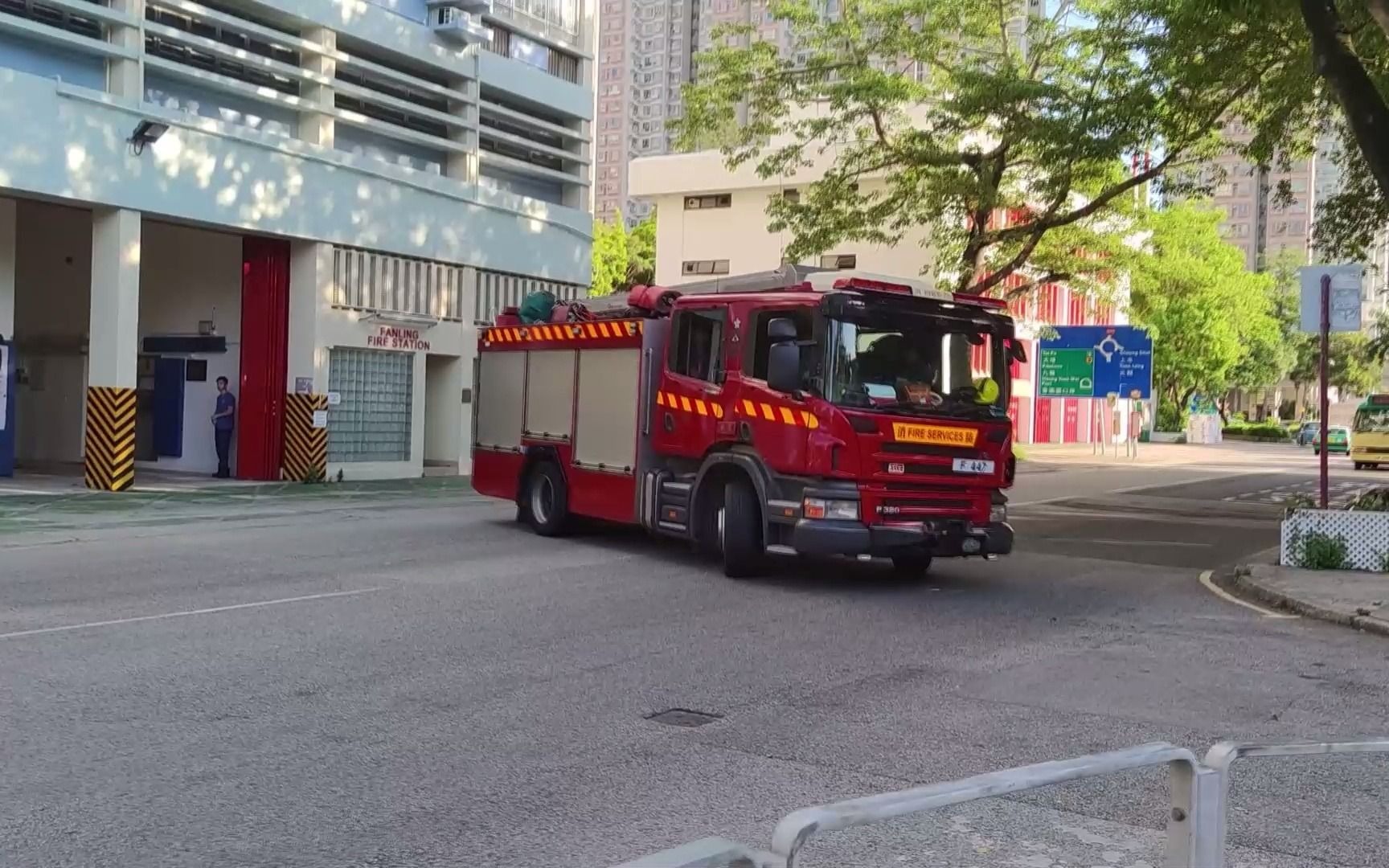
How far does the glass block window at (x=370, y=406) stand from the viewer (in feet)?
83.3

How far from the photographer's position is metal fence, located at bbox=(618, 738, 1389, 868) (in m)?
2.45

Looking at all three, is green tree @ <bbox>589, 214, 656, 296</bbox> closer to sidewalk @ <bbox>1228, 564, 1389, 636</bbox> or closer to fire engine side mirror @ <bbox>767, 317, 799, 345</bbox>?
sidewalk @ <bbox>1228, 564, 1389, 636</bbox>

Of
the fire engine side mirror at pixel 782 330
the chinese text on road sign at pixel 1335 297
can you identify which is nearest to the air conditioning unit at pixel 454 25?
the fire engine side mirror at pixel 782 330

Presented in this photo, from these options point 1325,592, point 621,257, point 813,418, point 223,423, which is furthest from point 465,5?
point 621,257

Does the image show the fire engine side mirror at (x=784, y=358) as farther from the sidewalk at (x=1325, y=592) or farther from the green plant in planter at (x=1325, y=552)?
the green plant in planter at (x=1325, y=552)

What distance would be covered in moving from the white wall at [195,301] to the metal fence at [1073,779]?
80.2 feet

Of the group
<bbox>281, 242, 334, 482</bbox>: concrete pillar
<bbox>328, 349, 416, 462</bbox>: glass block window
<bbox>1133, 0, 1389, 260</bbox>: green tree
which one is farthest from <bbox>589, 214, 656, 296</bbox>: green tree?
<bbox>1133, 0, 1389, 260</bbox>: green tree

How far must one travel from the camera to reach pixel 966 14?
26953 mm

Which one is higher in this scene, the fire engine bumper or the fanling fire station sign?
the fanling fire station sign

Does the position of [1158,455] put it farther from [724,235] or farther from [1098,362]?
[724,235]

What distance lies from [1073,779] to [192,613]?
7.93m

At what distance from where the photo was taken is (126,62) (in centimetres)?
2042

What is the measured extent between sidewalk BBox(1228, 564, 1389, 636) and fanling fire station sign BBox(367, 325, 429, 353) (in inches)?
691

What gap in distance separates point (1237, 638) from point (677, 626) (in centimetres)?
436
